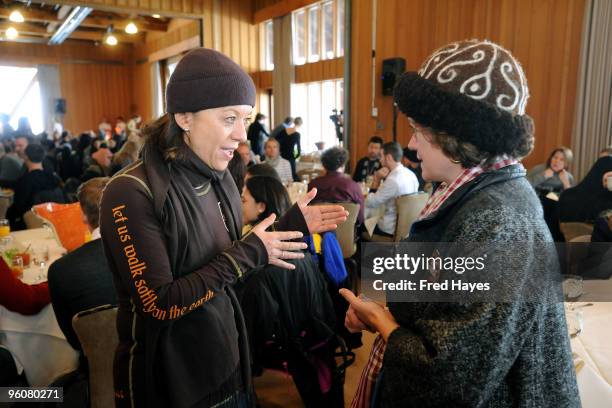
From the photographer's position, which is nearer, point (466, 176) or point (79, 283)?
point (466, 176)

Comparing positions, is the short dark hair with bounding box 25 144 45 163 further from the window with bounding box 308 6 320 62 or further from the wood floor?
the window with bounding box 308 6 320 62

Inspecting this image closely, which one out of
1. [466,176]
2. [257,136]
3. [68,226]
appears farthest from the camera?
[257,136]

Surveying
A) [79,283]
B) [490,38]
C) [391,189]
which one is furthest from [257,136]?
[79,283]

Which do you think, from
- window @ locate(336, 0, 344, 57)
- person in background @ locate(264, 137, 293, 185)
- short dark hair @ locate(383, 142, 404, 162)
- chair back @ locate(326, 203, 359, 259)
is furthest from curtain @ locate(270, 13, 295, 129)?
chair back @ locate(326, 203, 359, 259)

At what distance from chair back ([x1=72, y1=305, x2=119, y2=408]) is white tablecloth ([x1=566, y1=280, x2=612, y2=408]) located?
1545 millimetres

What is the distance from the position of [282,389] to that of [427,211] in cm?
215

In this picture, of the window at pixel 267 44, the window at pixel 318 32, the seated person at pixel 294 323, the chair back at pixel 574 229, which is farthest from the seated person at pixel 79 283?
the window at pixel 267 44

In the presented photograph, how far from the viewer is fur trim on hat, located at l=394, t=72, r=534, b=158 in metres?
0.85

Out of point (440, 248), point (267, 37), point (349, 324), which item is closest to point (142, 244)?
point (349, 324)

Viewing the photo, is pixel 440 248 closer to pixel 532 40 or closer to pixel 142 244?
pixel 142 244

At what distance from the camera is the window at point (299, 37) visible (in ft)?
35.8

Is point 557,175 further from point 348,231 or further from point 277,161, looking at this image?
point 277,161

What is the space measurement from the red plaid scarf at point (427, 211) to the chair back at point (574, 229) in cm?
309

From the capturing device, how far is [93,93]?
18.1 metres
